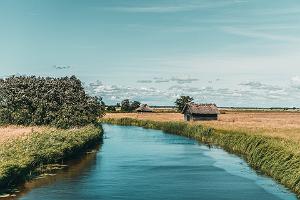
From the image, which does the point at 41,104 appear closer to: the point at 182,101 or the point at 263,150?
the point at 263,150

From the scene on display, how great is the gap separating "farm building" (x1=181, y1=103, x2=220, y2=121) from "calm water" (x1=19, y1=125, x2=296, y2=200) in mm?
55372

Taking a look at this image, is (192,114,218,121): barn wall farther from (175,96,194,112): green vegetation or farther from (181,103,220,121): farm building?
(175,96,194,112): green vegetation

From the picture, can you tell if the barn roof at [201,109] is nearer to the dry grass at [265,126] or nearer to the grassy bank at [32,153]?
the dry grass at [265,126]

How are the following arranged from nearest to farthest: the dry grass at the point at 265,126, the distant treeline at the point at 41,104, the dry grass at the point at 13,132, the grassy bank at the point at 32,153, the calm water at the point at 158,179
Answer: the grassy bank at the point at 32,153 < the calm water at the point at 158,179 < the dry grass at the point at 13,132 < the dry grass at the point at 265,126 < the distant treeline at the point at 41,104

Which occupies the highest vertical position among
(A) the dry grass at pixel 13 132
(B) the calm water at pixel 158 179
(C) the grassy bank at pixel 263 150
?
(A) the dry grass at pixel 13 132

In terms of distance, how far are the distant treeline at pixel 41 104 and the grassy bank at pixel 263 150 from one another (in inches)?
800

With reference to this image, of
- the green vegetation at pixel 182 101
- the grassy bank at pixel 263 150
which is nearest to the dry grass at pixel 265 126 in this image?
the grassy bank at pixel 263 150

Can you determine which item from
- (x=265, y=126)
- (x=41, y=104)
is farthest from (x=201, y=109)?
(x=41, y=104)

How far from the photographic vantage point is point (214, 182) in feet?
137

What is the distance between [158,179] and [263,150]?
40.9 feet

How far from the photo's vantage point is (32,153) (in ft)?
138

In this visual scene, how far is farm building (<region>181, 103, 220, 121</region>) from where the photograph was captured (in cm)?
11932

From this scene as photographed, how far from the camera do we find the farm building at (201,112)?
11932cm

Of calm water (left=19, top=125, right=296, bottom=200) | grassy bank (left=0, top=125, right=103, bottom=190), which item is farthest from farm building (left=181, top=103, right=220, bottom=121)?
grassy bank (left=0, top=125, right=103, bottom=190)
